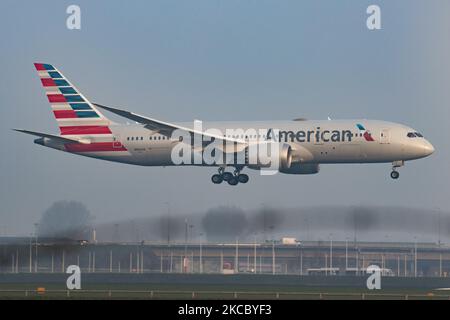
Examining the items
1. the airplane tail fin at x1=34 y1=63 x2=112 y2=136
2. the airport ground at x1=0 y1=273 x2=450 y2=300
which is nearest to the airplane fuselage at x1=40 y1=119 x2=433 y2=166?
the airport ground at x1=0 y1=273 x2=450 y2=300

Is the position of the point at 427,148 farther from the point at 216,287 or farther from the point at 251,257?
the point at 216,287

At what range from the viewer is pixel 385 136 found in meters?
77.2

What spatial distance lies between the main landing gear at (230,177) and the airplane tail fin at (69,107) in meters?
9.25

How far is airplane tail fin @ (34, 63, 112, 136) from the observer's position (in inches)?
3374

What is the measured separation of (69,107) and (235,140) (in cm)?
1560

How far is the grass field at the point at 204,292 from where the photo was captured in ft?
199

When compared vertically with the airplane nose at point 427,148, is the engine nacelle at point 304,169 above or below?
below

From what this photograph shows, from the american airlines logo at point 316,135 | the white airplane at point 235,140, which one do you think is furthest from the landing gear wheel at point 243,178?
the american airlines logo at point 316,135

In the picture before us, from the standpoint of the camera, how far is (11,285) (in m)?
68.6

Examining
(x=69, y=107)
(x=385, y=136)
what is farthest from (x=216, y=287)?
(x=69, y=107)

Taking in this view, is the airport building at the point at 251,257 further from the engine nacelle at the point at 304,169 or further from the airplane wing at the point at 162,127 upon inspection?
the airplane wing at the point at 162,127

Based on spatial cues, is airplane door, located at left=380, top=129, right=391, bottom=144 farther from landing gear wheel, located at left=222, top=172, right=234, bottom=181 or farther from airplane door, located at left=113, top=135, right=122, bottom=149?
airplane door, located at left=113, top=135, right=122, bottom=149
